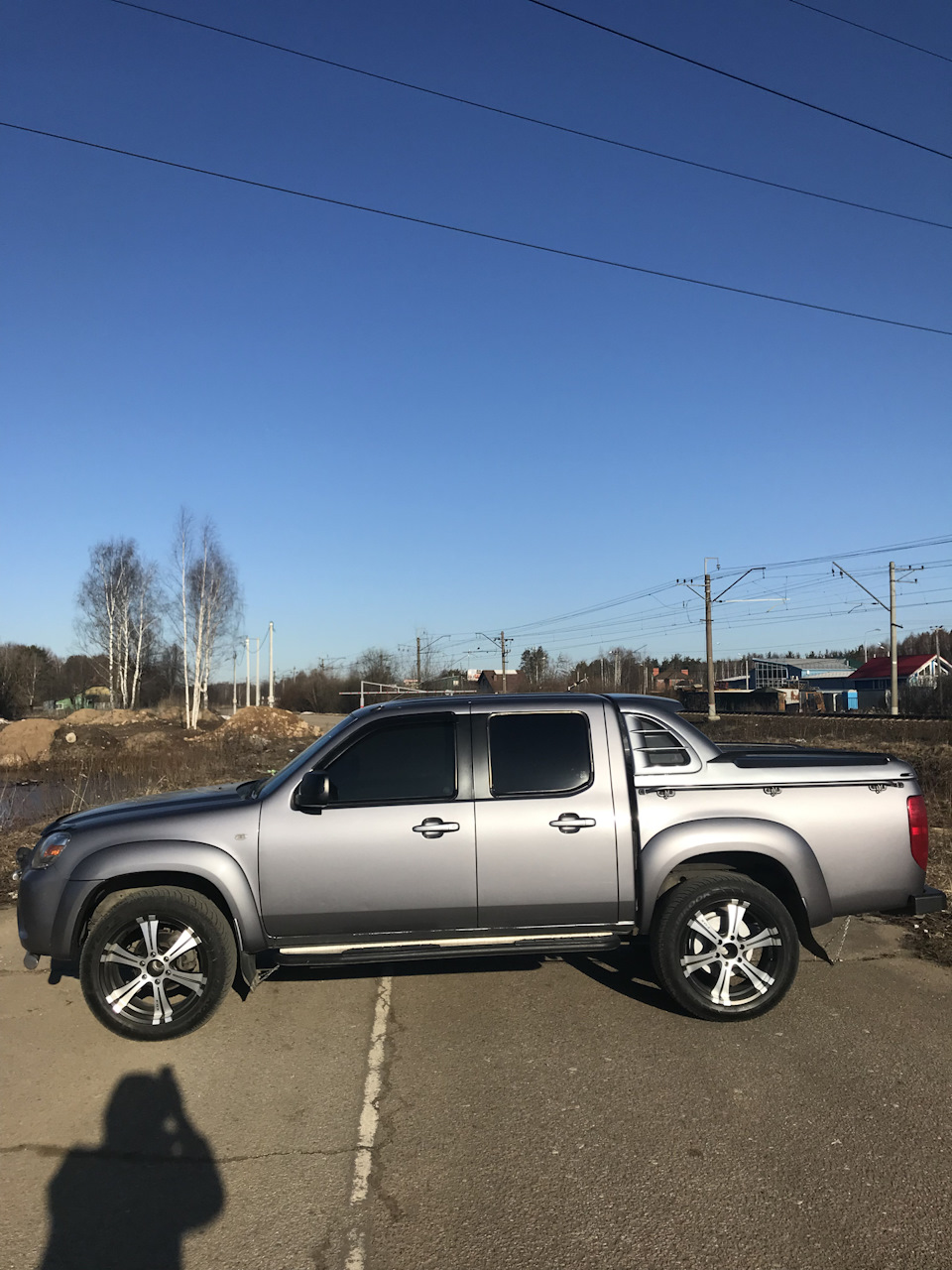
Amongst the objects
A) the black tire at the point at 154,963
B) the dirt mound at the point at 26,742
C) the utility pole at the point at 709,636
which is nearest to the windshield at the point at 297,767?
the black tire at the point at 154,963

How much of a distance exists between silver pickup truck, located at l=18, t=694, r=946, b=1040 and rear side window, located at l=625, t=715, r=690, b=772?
57 millimetres

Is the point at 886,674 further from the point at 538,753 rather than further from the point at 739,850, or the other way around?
the point at 538,753

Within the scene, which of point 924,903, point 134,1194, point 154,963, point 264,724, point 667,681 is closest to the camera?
point 134,1194

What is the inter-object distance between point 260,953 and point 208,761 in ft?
68.2

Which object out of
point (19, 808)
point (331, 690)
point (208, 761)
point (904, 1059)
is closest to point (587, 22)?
point (904, 1059)

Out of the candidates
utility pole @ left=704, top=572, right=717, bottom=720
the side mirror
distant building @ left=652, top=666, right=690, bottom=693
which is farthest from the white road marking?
distant building @ left=652, top=666, right=690, bottom=693

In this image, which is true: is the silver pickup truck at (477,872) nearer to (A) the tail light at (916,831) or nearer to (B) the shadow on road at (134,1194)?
(A) the tail light at (916,831)

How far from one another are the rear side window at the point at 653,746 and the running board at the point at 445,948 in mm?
1050

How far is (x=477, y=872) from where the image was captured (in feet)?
16.6

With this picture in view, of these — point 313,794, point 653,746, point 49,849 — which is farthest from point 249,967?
point 653,746

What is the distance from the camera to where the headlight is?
5117 mm

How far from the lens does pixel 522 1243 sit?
10.2 ft

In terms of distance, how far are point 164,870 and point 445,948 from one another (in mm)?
1676

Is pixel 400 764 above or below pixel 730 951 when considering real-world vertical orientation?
above
